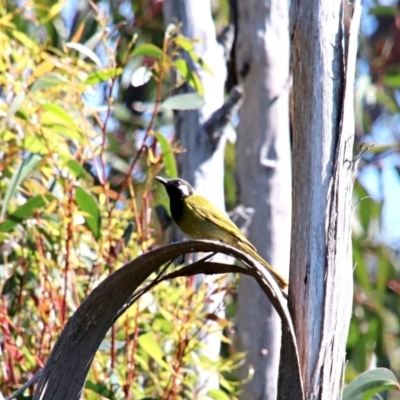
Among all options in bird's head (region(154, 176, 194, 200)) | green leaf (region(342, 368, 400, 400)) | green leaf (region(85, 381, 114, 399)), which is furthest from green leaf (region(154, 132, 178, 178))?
green leaf (region(342, 368, 400, 400))

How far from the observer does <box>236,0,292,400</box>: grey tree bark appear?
2.84 metres

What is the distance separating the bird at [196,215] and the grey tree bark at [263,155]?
7.0 inches

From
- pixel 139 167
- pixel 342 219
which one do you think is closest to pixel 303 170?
pixel 342 219

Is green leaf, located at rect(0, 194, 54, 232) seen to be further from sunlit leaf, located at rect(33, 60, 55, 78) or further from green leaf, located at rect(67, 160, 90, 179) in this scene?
sunlit leaf, located at rect(33, 60, 55, 78)

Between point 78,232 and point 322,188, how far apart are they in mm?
1246

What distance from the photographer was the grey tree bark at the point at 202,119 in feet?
9.57

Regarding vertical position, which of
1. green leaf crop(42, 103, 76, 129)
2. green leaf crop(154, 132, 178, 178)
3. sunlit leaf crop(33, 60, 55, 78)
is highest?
sunlit leaf crop(33, 60, 55, 78)

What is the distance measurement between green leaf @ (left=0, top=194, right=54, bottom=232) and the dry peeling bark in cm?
109

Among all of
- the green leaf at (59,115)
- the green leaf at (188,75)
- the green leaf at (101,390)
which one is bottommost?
the green leaf at (101,390)

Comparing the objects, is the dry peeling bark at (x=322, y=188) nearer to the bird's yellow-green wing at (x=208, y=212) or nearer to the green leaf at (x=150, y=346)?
the green leaf at (x=150, y=346)

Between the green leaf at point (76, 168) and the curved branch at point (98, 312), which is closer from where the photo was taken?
the curved branch at point (98, 312)

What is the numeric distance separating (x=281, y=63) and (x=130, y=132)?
1.94 metres

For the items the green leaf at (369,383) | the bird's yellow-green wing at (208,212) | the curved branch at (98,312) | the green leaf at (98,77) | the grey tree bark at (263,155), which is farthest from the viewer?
the grey tree bark at (263,155)

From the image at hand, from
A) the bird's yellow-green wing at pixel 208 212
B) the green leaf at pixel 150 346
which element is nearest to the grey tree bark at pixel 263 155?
the bird's yellow-green wing at pixel 208 212
